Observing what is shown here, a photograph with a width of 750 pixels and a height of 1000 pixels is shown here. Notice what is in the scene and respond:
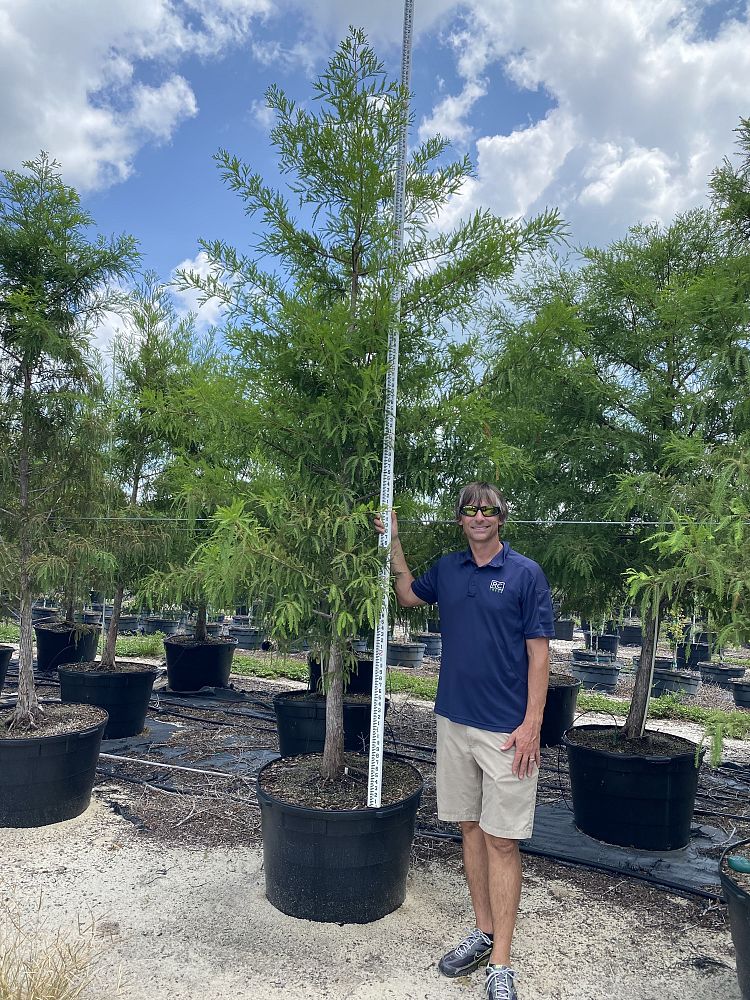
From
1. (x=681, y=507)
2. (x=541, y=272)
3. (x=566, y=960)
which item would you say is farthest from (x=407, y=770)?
(x=541, y=272)

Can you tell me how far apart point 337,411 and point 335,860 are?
198cm

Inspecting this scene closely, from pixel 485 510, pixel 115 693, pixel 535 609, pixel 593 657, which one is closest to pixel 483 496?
pixel 485 510

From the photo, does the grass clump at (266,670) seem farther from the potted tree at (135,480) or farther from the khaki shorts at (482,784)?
the khaki shorts at (482,784)

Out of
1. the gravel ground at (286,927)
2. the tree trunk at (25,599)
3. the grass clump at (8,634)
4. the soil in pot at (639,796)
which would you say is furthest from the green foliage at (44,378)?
the grass clump at (8,634)

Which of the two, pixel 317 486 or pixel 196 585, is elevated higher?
pixel 317 486

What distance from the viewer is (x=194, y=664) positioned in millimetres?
8227

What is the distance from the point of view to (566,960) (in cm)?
276

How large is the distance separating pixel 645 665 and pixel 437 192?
3267 mm

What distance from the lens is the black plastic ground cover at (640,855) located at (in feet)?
11.9

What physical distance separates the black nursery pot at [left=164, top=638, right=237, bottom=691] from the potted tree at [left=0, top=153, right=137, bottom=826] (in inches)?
138

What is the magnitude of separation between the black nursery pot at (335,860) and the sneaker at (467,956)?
41 centimetres

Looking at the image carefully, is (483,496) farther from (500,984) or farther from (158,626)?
(158,626)

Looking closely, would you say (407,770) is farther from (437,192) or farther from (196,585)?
(437,192)

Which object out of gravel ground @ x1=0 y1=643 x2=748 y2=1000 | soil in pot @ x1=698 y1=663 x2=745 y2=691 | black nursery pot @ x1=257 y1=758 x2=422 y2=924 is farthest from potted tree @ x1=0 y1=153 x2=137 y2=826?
soil in pot @ x1=698 y1=663 x2=745 y2=691
